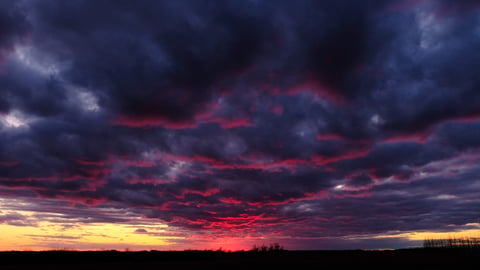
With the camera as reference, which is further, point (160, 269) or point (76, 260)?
point (76, 260)

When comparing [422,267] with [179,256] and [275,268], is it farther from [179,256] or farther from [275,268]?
[179,256]

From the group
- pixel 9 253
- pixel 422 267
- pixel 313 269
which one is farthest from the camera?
pixel 9 253

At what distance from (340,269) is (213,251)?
27.4 meters

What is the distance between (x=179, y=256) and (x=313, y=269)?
62.6ft

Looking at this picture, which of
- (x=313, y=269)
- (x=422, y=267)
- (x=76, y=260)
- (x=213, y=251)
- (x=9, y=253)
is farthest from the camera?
(x=213, y=251)

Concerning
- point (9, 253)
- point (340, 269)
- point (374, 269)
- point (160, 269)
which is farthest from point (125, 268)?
point (9, 253)

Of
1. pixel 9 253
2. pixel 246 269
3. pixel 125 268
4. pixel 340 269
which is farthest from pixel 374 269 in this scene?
pixel 9 253

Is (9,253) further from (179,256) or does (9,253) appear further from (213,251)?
(213,251)

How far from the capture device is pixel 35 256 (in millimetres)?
31000

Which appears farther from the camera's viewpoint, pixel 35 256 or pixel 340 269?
pixel 35 256

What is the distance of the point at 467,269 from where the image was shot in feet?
69.6

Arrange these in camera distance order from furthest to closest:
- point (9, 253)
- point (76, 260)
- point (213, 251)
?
1. point (213, 251)
2. point (9, 253)
3. point (76, 260)

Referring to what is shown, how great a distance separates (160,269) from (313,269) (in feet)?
30.3

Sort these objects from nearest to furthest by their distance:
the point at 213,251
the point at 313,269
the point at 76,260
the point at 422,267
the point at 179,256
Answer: the point at 313,269 < the point at 422,267 < the point at 76,260 < the point at 179,256 < the point at 213,251
